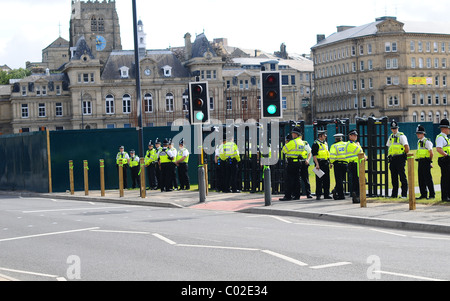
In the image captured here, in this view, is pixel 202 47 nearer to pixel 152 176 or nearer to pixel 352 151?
pixel 152 176

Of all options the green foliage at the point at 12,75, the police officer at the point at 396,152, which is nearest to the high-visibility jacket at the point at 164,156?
the police officer at the point at 396,152

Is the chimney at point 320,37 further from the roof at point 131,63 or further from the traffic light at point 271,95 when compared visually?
the traffic light at point 271,95

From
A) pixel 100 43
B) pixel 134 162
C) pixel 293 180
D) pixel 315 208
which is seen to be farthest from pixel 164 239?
pixel 100 43

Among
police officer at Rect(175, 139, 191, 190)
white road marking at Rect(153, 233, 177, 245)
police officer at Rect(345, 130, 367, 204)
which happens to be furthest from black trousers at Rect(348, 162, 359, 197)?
police officer at Rect(175, 139, 191, 190)

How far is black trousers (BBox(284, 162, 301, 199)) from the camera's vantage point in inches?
811

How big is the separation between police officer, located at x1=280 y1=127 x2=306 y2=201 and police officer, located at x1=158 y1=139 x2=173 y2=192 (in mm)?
7336

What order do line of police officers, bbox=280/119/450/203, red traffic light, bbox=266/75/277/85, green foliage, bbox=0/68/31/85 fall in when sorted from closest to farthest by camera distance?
line of police officers, bbox=280/119/450/203 → red traffic light, bbox=266/75/277/85 → green foliage, bbox=0/68/31/85

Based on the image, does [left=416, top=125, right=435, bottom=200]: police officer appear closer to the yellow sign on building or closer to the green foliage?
the yellow sign on building

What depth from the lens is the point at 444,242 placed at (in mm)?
12164

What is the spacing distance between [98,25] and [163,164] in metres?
121

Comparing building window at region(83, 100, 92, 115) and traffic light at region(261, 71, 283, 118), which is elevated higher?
building window at region(83, 100, 92, 115)
